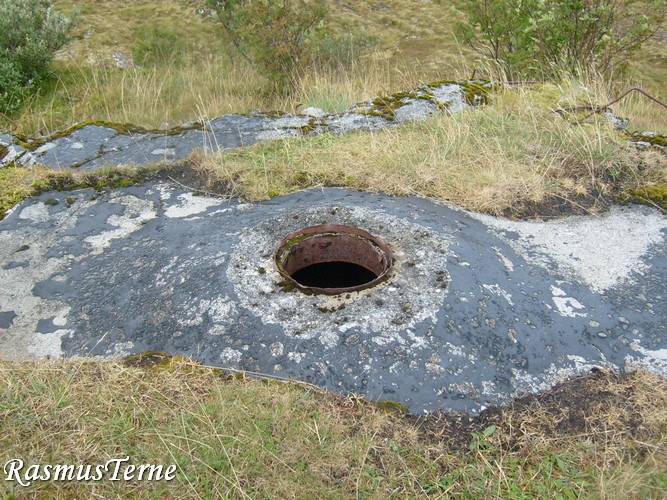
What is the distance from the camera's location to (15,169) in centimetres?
424

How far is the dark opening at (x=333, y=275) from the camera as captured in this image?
3.61 m

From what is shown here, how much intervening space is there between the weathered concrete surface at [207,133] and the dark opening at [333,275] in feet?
4.81

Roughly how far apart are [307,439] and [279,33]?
614 centimetres

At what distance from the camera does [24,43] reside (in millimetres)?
7605

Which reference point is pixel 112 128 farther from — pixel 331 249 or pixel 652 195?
pixel 652 195

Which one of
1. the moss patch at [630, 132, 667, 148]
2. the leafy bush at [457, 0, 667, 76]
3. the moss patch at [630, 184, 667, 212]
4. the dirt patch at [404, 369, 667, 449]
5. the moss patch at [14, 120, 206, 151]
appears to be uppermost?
the leafy bush at [457, 0, 667, 76]

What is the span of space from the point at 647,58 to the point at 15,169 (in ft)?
38.6

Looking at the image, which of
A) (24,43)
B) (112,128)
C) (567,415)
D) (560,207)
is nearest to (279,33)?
(112,128)

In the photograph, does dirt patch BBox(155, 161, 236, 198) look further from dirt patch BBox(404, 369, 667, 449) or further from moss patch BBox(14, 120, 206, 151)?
dirt patch BBox(404, 369, 667, 449)

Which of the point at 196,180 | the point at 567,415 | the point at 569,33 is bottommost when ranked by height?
the point at 567,415

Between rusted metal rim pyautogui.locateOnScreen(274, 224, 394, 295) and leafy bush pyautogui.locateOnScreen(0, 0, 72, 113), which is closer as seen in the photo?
rusted metal rim pyautogui.locateOnScreen(274, 224, 394, 295)

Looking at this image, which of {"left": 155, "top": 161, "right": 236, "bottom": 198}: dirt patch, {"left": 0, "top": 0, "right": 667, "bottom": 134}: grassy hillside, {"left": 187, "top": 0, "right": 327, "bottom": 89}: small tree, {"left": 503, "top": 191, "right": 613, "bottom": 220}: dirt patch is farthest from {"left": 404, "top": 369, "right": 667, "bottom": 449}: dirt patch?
{"left": 187, "top": 0, "right": 327, "bottom": 89}: small tree

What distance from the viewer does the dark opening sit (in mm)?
3613

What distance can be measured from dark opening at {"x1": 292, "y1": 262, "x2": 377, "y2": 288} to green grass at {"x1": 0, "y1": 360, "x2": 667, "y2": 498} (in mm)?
1182
